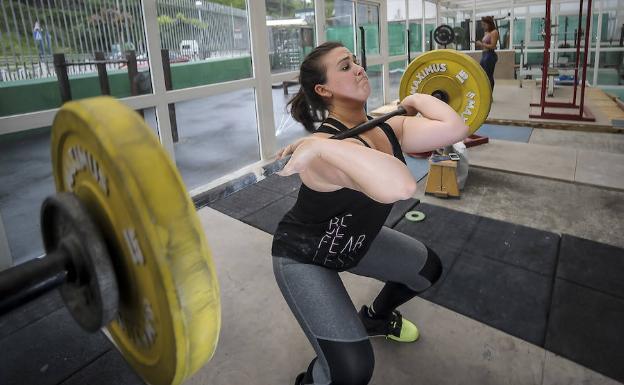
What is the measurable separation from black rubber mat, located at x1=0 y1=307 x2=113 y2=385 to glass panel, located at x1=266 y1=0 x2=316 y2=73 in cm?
283

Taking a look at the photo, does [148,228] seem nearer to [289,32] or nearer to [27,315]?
[27,315]

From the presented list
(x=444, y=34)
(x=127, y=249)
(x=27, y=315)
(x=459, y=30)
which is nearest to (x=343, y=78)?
(x=127, y=249)

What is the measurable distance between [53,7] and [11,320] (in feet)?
5.23

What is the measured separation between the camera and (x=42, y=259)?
581 millimetres

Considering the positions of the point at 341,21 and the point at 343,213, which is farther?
the point at 341,21

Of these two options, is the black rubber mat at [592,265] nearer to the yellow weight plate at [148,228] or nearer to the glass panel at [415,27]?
the yellow weight plate at [148,228]

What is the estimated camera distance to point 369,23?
19.6ft

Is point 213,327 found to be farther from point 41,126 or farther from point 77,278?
point 41,126

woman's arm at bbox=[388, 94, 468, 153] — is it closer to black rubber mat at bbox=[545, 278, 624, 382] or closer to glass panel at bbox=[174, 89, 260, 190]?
black rubber mat at bbox=[545, 278, 624, 382]

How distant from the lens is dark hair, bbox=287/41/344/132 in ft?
3.87

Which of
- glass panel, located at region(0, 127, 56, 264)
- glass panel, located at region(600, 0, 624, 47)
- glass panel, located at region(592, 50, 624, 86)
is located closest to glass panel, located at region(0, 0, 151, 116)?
glass panel, located at region(0, 127, 56, 264)

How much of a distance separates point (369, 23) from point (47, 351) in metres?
5.67

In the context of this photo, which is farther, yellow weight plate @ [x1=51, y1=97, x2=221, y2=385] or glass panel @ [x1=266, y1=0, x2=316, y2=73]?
glass panel @ [x1=266, y1=0, x2=316, y2=73]

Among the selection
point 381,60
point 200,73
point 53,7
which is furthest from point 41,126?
point 381,60
